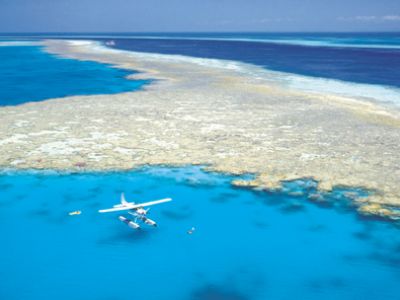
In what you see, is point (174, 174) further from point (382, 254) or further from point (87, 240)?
point (382, 254)

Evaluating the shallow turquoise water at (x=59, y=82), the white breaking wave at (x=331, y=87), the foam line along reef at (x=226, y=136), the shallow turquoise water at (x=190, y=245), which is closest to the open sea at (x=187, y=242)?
the shallow turquoise water at (x=190, y=245)

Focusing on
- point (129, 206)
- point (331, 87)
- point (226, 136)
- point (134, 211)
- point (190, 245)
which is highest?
point (331, 87)

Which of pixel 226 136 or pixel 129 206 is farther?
pixel 226 136

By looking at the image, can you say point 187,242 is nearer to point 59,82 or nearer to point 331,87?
point 331,87

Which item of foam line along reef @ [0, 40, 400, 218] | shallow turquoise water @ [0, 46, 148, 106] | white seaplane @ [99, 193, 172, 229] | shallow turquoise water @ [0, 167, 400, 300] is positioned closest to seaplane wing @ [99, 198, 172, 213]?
A: white seaplane @ [99, 193, 172, 229]

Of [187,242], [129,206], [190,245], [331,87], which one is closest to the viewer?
[190,245]

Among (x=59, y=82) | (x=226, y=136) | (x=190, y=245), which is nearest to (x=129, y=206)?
(x=190, y=245)

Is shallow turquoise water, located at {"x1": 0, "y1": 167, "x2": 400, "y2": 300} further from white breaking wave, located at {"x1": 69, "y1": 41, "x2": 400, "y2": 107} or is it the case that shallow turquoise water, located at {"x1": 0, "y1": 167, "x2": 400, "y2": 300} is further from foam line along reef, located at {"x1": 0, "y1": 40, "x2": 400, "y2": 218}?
white breaking wave, located at {"x1": 69, "y1": 41, "x2": 400, "y2": 107}
